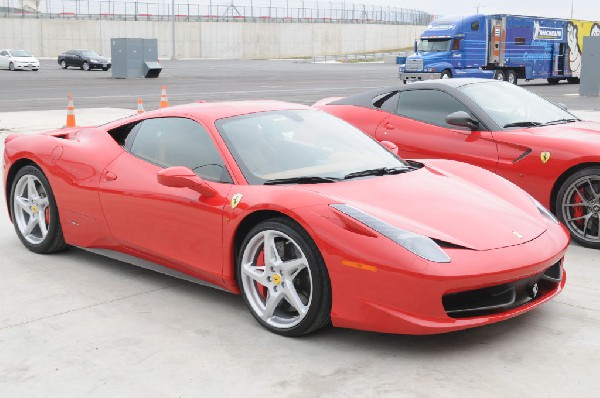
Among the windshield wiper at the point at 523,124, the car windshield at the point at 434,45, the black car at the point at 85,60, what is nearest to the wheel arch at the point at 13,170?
the windshield wiper at the point at 523,124

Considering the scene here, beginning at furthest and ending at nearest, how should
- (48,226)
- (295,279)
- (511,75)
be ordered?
(511,75), (48,226), (295,279)

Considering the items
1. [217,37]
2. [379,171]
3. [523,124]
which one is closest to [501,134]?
[523,124]

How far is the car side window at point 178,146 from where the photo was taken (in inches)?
186

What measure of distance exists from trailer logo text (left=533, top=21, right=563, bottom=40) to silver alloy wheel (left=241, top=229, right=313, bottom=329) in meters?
30.9

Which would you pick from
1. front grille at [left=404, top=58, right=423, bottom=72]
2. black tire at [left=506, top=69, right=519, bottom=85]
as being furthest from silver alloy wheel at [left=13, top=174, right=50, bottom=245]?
black tire at [left=506, top=69, right=519, bottom=85]

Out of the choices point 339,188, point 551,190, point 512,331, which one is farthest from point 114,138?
point 551,190

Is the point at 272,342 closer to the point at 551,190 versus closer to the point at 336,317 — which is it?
the point at 336,317

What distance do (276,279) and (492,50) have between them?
94.3ft

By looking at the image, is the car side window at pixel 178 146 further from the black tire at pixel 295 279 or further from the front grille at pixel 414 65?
the front grille at pixel 414 65

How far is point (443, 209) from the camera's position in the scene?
4324mm

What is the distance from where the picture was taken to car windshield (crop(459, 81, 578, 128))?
7.14m

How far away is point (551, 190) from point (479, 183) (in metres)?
1.61

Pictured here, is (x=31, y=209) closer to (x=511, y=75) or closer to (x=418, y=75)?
(x=418, y=75)

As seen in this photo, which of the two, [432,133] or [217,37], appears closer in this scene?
[432,133]
